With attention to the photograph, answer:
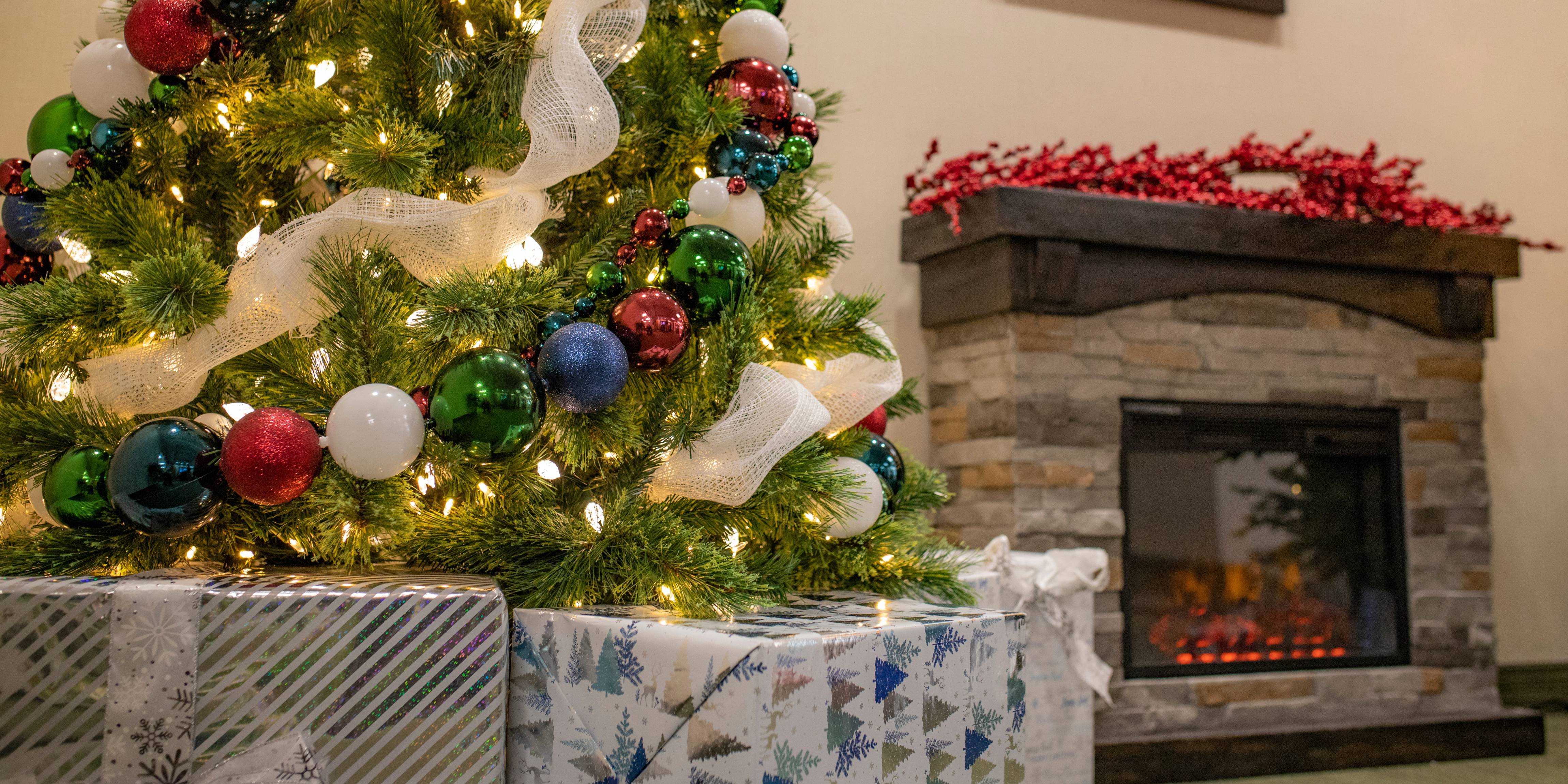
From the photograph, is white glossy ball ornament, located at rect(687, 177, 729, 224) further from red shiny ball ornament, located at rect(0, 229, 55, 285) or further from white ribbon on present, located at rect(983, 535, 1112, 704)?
white ribbon on present, located at rect(983, 535, 1112, 704)

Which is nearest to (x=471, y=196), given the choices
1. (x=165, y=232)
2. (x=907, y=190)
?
(x=165, y=232)

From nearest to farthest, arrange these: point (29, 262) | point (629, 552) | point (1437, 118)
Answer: point (629, 552)
point (29, 262)
point (1437, 118)

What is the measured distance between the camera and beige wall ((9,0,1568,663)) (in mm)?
2055

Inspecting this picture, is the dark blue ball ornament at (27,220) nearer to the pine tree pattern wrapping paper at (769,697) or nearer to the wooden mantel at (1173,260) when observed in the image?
the pine tree pattern wrapping paper at (769,697)

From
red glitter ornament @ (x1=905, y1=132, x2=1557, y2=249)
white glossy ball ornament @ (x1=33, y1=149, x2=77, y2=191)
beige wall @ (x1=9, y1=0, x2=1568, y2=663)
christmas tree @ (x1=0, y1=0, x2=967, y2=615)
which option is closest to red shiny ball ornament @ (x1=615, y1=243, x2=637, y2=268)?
christmas tree @ (x1=0, y1=0, x2=967, y2=615)

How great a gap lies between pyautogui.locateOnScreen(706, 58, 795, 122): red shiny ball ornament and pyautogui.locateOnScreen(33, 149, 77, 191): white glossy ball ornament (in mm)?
505

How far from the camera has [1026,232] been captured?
5.82 ft

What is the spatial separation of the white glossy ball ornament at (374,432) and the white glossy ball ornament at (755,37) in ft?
1.38

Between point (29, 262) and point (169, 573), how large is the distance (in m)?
0.43

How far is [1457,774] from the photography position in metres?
1.86

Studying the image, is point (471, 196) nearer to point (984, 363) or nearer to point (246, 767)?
point (246, 767)

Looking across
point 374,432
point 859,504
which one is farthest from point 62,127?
point 859,504

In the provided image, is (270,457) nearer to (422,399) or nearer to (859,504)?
(422,399)

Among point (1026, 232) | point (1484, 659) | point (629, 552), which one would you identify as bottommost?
point (1484, 659)
